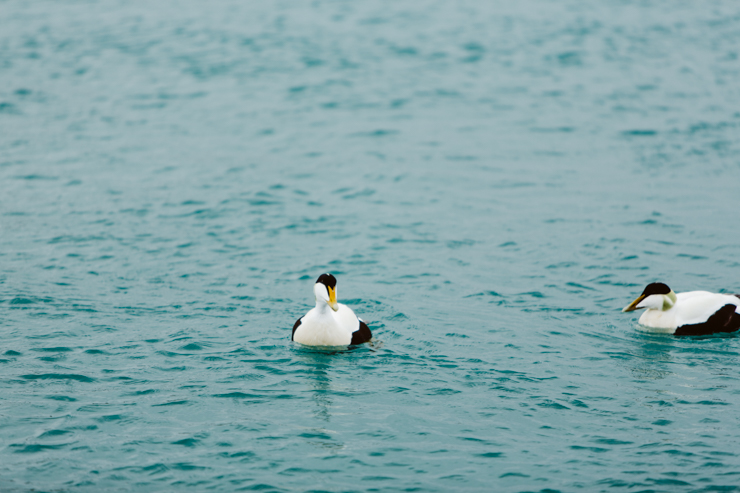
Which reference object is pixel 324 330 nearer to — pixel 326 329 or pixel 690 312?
pixel 326 329

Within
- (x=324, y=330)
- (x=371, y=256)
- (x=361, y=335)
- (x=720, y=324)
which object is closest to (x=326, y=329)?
(x=324, y=330)

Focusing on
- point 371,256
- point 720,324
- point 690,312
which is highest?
point 371,256

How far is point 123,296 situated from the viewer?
42.5 ft

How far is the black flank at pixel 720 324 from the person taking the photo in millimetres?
11531

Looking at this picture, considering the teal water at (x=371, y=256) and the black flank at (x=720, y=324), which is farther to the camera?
the black flank at (x=720, y=324)

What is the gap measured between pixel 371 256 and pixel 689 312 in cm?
567

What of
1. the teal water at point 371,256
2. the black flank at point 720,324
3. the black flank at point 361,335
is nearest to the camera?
the teal water at point 371,256

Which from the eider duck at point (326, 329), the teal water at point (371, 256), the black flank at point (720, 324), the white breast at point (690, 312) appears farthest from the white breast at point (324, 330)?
the black flank at point (720, 324)

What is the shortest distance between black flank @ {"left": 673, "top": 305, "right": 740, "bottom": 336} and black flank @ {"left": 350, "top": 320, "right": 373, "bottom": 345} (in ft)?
14.6

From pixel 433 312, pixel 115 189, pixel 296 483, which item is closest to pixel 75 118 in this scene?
pixel 115 189

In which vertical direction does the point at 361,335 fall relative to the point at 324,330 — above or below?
below

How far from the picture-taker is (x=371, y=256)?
15.0m

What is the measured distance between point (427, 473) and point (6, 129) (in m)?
18.8

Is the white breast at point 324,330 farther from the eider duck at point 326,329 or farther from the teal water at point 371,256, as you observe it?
the teal water at point 371,256
